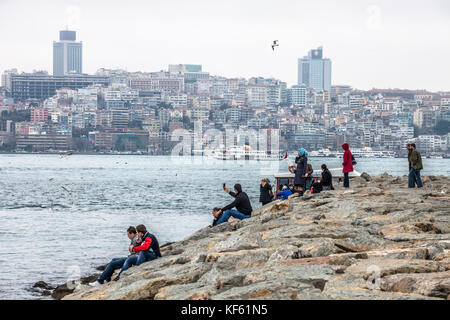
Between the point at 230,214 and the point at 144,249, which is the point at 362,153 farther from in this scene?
the point at 144,249

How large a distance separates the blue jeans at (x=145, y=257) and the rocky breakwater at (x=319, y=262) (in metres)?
0.26

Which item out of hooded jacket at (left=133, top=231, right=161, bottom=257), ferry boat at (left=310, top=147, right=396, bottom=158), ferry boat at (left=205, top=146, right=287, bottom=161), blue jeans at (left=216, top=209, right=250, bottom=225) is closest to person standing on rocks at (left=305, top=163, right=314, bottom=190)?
blue jeans at (left=216, top=209, right=250, bottom=225)

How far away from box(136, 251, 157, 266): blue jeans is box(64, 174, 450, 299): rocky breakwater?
258 mm

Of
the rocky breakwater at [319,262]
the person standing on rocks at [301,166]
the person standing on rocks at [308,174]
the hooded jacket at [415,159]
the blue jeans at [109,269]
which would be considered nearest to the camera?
the rocky breakwater at [319,262]

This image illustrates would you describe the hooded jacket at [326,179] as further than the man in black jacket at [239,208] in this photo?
Yes

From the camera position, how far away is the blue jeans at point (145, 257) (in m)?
8.72

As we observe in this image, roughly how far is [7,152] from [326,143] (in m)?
52.0

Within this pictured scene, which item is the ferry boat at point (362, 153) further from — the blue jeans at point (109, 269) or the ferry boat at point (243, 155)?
the blue jeans at point (109, 269)

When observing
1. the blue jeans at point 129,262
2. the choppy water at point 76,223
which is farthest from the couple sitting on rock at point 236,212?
the blue jeans at point 129,262

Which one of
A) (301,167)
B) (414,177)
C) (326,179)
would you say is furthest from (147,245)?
(414,177)

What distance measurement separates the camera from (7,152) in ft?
424

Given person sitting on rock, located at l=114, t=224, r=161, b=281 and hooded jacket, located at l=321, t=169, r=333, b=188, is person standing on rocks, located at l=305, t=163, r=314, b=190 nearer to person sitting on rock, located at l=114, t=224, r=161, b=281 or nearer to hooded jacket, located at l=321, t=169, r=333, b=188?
hooded jacket, located at l=321, t=169, r=333, b=188

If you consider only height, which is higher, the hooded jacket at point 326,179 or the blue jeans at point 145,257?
the hooded jacket at point 326,179
